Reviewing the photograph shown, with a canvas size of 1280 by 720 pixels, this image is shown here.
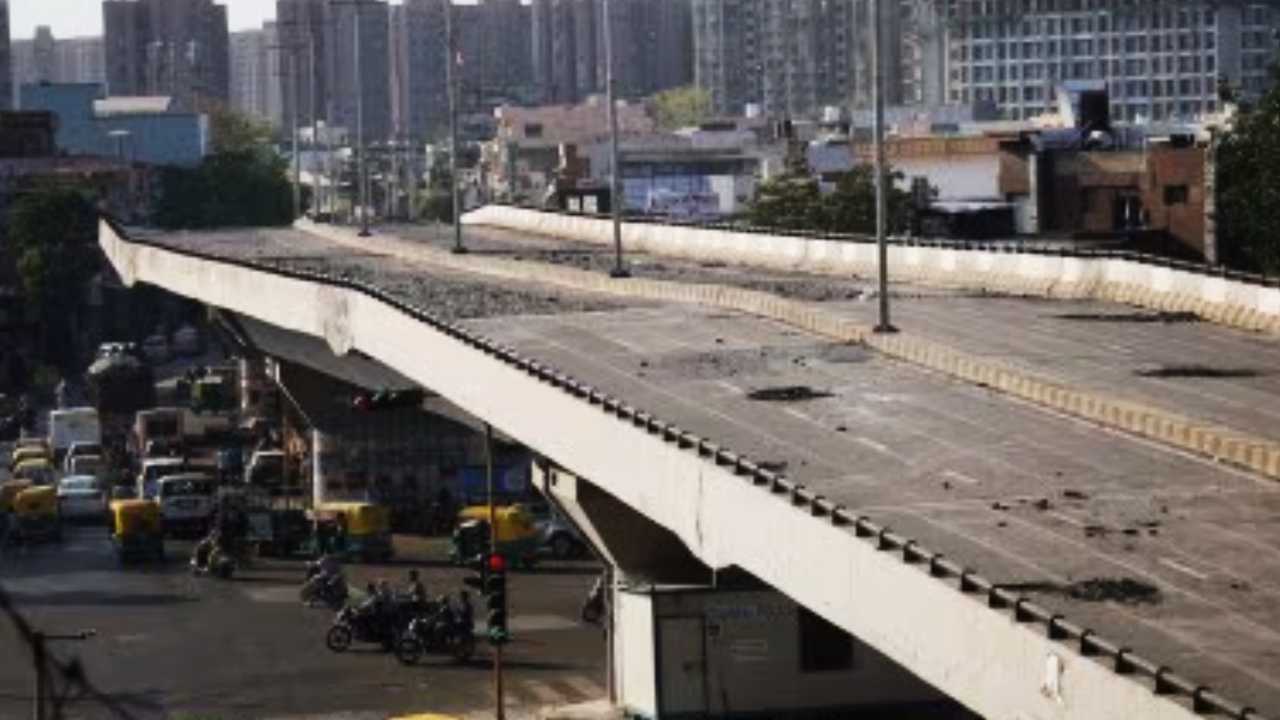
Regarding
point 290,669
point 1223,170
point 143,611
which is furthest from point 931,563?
point 1223,170

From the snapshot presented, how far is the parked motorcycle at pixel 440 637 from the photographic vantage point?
57.9 metres

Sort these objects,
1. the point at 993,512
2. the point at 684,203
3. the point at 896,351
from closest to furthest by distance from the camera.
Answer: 1. the point at 993,512
2. the point at 896,351
3. the point at 684,203

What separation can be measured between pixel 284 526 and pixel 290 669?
20.2 meters

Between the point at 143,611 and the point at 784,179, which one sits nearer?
the point at 143,611

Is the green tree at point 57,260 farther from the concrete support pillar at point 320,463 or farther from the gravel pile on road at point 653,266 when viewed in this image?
the concrete support pillar at point 320,463

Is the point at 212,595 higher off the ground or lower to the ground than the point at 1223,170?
lower

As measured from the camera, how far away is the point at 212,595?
7050 cm

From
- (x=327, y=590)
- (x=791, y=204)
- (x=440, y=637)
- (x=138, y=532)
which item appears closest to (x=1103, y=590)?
(x=440, y=637)

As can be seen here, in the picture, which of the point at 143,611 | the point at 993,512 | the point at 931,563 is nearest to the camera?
the point at 931,563

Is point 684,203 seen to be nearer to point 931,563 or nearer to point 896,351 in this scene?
point 896,351

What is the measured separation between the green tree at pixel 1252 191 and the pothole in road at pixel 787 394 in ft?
149

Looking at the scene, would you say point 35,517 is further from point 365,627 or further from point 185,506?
point 365,627

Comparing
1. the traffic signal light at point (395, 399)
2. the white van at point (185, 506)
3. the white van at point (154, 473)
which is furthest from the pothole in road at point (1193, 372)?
the white van at point (154, 473)

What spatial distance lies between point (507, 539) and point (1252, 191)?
3065cm
